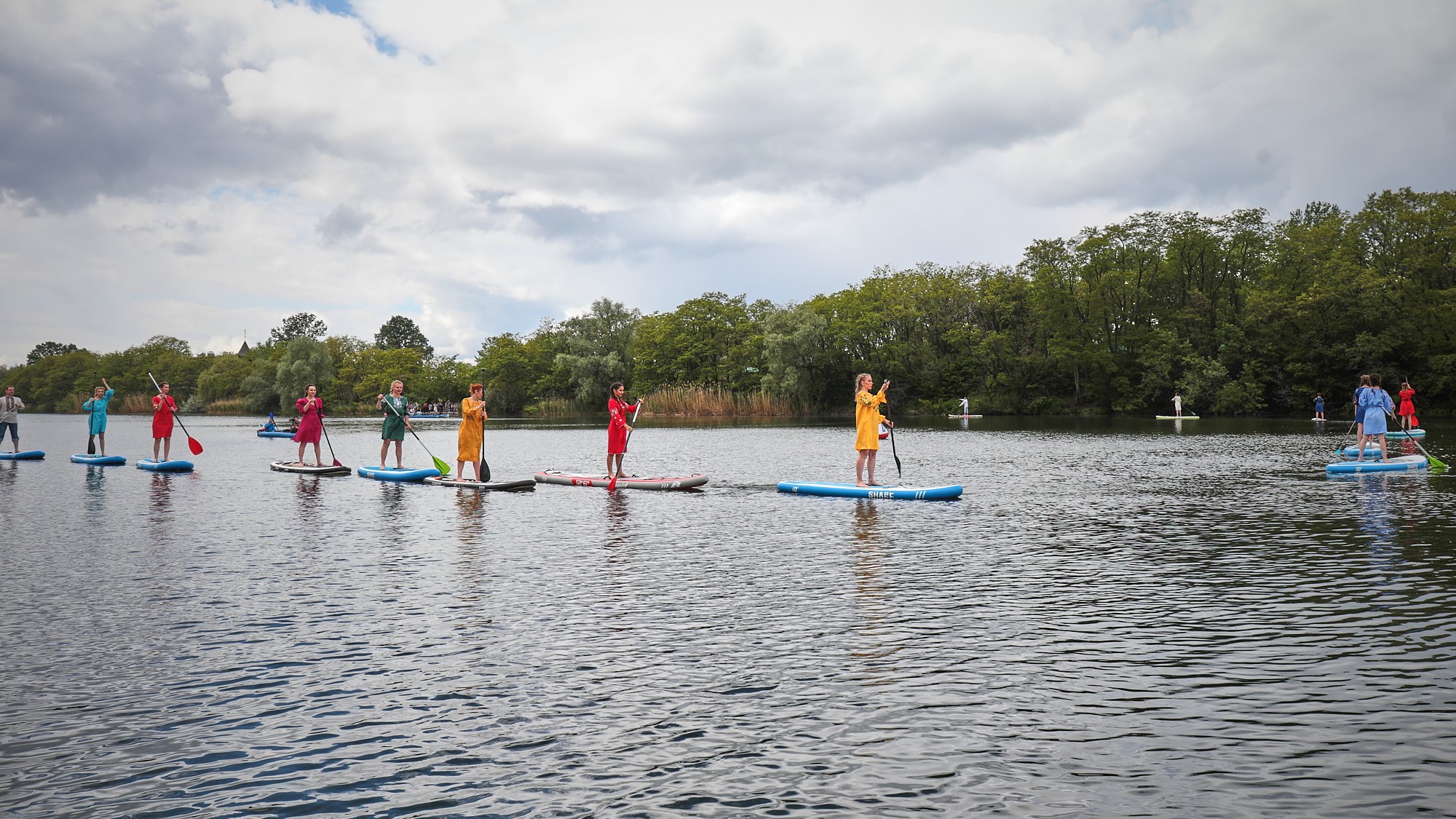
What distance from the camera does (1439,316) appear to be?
2793 inches

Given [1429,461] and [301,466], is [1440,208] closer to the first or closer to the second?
[1429,461]

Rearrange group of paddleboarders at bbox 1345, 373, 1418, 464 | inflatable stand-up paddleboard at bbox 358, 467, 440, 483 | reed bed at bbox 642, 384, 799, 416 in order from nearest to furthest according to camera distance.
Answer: inflatable stand-up paddleboard at bbox 358, 467, 440, 483 → group of paddleboarders at bbox 1345, 373, 1418, 464 → reed bed at bbox 642, 384, 799, 416

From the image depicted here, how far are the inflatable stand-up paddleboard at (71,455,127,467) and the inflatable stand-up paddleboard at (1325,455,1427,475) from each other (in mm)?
36449

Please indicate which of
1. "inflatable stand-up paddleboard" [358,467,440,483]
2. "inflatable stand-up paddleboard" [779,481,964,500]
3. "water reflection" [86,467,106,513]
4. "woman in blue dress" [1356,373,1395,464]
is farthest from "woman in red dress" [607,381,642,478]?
"woman in blue dress" [1356,373,1395,464]

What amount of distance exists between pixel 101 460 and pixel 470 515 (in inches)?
786

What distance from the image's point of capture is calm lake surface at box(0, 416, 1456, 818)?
5.72 meters

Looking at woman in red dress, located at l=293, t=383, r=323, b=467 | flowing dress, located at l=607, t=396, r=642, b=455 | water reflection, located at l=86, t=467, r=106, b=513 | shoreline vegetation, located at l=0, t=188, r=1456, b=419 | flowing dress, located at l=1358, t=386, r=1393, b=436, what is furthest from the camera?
shoreline vegetation, located at l=0, t=188, r=1456, b=419

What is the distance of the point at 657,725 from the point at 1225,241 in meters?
96.8

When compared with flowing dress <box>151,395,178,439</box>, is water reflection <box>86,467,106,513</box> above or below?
below

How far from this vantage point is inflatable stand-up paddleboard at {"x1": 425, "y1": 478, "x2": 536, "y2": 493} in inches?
936

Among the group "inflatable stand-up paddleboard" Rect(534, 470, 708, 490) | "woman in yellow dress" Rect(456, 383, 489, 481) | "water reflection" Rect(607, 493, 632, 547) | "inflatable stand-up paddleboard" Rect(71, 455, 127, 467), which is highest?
"woman in yellow dress" Rect(456, 383, 489, 481)

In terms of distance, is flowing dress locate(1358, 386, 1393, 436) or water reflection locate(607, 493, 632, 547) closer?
water reflection locate(607, 493, 632, 547)

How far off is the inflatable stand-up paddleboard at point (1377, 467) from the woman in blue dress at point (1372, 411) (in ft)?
1.00

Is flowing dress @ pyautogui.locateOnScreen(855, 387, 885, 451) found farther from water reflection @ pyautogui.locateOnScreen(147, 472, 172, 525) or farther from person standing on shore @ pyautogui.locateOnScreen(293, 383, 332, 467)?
person standing on shore @ pyautogui.locateOnScreen(293, 383, 332, 467)
